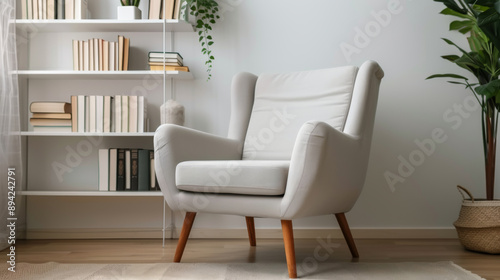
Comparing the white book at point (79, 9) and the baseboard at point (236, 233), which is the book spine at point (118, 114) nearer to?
the white book at point (79, 9)

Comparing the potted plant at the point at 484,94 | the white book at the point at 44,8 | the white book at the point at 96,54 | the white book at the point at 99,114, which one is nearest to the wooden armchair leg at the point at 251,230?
the white book at the point at 99,114

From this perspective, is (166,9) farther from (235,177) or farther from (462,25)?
(462,25)

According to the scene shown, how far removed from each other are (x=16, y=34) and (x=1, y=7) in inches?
15.5

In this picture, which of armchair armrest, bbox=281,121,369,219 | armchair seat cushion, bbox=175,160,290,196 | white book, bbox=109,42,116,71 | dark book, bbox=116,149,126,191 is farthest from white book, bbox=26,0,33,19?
armchair armrest, bbox=281,121,369,219

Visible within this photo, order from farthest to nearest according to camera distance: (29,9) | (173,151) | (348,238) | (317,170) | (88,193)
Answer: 1. (29,9)
2. (88,193)
3. (348,238)
4. (173,151)
5. (317,170)

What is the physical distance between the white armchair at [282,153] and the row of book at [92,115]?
1.88 ft

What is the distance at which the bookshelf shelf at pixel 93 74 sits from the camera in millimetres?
2816

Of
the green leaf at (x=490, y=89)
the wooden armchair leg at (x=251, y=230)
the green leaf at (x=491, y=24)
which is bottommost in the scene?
the wooden armchair leg at (x=251, y=230)

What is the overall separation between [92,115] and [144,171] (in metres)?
0.43

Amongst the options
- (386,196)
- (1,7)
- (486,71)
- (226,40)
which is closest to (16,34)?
(1,7)

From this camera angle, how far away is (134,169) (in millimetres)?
2852

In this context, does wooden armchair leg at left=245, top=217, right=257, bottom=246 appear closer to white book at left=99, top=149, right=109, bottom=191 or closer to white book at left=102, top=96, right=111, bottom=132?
white book at left=99, top=149, right=109, bottom=191

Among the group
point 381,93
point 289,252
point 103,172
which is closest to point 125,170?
point 103,172

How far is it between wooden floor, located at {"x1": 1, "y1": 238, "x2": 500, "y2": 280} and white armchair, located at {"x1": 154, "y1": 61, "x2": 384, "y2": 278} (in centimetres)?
16
